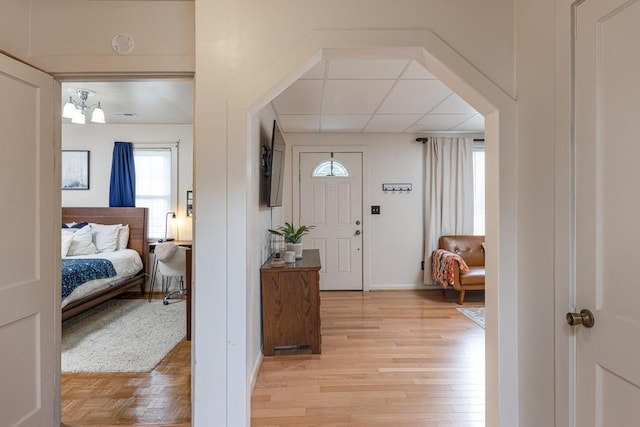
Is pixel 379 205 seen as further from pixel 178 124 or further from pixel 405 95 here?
pixel 178 124

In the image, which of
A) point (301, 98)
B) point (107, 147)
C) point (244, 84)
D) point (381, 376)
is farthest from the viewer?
point (107, 147)

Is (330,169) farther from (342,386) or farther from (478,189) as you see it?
(342,386)

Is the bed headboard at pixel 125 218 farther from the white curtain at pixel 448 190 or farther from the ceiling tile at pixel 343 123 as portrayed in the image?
the white curtain at pixel 448 190

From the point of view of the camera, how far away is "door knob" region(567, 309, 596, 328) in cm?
119

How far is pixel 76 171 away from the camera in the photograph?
503 cm

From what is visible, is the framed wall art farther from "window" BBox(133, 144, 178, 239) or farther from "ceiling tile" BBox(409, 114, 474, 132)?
"ceiling tile" BBox(409, 114, 474, 132)

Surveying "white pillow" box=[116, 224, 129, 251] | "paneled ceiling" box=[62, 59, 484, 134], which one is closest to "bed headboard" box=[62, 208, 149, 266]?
"white pillow" box=[116, 224, 129, 251]

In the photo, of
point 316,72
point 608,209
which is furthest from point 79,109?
point 608,209

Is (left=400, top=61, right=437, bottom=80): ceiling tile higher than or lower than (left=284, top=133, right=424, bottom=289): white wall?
higher

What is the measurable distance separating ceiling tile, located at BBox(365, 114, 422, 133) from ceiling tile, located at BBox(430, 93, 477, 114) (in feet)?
0.99

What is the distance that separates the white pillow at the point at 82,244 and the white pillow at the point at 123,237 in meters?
0.30

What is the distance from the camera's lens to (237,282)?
5.06 feet

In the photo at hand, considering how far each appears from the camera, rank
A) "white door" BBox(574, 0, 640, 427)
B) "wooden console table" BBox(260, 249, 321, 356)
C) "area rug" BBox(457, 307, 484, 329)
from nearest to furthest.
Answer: "white door" BBox(574, 0, 640, 427)
"wooden console table" BBox(260, 249, 321, 356)
"area rug" BBox(457, 307, 484, 329)

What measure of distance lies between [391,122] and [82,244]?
14.6 ft
